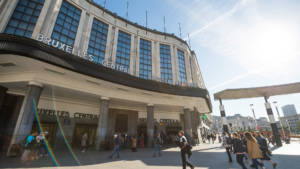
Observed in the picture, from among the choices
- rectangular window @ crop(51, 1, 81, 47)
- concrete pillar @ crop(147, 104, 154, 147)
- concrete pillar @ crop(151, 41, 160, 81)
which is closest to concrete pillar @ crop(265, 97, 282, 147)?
concrete pillar @ crop(147, 104, 154, 147)

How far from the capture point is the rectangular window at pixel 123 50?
20.8 meters

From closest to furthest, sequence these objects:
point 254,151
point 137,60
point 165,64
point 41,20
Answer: point 254,151 → point 41,20 → point 137,60 → point 165,64

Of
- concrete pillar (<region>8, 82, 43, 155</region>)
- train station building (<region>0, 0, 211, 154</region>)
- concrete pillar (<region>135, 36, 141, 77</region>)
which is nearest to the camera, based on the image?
concrete pillar (<region>8, 82, 43, 155</region>)

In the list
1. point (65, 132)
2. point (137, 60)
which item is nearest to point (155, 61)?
point (137, 60)

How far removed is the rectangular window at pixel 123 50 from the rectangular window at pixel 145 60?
7.96ft

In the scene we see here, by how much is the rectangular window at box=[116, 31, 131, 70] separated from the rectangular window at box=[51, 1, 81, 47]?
6324mm

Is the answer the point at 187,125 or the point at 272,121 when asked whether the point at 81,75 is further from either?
the point at 272,121

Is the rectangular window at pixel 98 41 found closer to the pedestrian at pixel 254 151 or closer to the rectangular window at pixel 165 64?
the rectangular window at pixel 165 64

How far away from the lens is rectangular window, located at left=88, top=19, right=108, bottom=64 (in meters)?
18.7

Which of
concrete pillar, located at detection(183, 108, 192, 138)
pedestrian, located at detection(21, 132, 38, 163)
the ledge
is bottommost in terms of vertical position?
pedestrian, located at detection(21, 132, 38, 163)

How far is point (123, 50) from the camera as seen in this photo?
2158 centimetres

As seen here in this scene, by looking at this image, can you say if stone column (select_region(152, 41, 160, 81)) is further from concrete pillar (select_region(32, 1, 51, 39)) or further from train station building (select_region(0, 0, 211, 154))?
concrete pillar (select_region(32, 1, 51, 39))

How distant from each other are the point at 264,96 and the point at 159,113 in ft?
50.9

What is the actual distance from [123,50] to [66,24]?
8.18m
